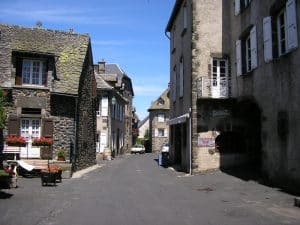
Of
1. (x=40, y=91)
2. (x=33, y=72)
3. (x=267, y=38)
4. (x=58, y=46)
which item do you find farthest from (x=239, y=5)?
(x=33, y=72)

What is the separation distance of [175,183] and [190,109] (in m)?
4.93

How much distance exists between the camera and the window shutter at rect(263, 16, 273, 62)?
1473 centimetres

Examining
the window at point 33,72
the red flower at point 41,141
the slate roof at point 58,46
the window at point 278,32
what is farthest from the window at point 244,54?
the window at point 33,72

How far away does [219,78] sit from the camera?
2012 cm

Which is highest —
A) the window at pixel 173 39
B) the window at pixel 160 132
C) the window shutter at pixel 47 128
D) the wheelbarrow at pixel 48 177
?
the window at pixel 173 39

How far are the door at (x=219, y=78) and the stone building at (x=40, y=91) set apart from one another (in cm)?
740

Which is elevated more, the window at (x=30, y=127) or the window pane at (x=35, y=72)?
the window pane at (x=35, y=72)

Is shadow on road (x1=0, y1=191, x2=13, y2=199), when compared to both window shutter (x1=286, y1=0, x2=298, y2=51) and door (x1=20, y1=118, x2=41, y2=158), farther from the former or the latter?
window shutter (x1=286, y1=0, x2=298, y2=51)

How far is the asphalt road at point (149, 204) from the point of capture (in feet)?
28.3

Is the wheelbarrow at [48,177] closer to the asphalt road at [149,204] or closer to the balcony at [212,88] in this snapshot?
the asphalt road at [149,204]

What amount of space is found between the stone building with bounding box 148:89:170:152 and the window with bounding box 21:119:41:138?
1639 inches

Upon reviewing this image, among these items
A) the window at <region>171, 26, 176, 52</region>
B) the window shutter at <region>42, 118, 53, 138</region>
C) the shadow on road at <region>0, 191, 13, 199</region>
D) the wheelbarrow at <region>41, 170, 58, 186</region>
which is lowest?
the shadow on road at <region>0, 191, 13, 199</region>

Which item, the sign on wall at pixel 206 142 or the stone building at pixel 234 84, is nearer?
the stone building at pixel 234 84

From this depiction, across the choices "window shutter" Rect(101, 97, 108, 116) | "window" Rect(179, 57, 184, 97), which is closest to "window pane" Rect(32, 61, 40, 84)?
"window" Rect(179, 57, 184, 97)
